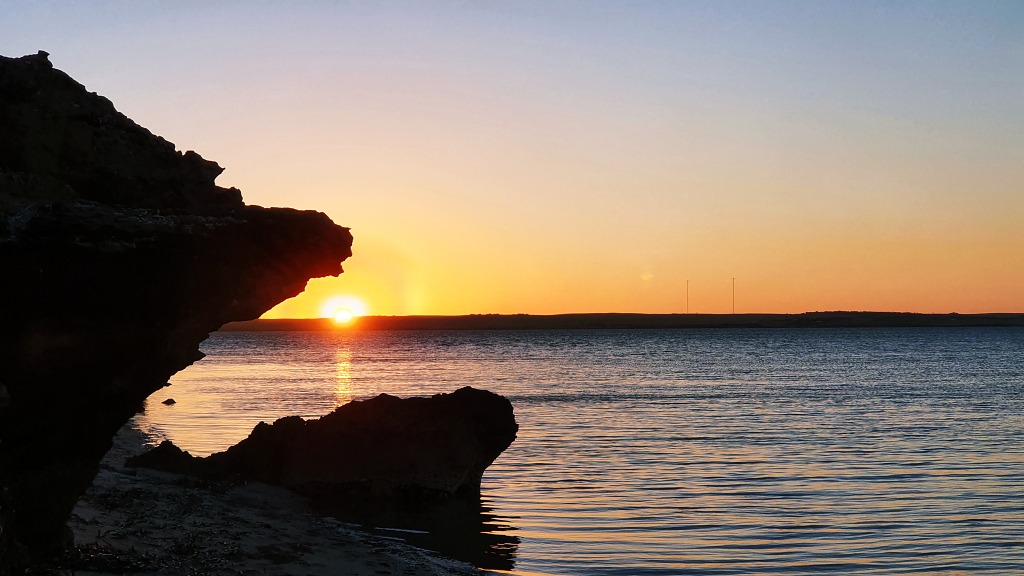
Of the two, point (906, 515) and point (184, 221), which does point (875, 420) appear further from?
point (184, 221)

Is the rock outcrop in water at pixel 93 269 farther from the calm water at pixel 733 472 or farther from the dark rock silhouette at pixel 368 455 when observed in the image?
the dark rock silhouette at pixel 368 455

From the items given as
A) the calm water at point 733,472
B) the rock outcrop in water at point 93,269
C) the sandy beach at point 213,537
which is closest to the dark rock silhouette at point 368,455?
the sandy beach at point 213,537

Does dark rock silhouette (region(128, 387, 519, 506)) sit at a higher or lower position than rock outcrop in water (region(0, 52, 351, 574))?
lower

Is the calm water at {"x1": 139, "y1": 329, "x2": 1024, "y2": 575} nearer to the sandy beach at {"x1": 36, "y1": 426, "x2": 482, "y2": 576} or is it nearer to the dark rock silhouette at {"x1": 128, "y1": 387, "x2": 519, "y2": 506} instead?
the dark rock silhouette at {"x1": 128, "y1": 387, "x2": 519, "y2": 506}

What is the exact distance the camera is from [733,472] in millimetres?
26000

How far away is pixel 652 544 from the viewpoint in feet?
57.7

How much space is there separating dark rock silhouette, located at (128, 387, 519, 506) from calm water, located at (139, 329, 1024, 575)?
4.97ft

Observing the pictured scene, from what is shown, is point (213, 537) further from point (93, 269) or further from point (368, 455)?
point (93, 269)

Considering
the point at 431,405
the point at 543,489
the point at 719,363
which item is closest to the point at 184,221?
the point at 431,405

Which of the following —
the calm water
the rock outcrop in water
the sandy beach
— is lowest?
the calm water

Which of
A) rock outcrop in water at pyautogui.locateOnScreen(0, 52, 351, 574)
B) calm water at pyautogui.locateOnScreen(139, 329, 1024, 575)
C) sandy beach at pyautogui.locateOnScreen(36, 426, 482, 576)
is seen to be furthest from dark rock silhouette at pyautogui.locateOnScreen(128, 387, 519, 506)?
rock outcrop in water at pyautogui.locateOnScreen(0, 52, 351, 574)

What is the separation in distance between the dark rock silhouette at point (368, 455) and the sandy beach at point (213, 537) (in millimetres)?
911

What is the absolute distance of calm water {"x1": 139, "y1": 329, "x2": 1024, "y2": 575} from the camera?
17031 mm

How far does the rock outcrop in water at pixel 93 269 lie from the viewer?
8.77 meters
